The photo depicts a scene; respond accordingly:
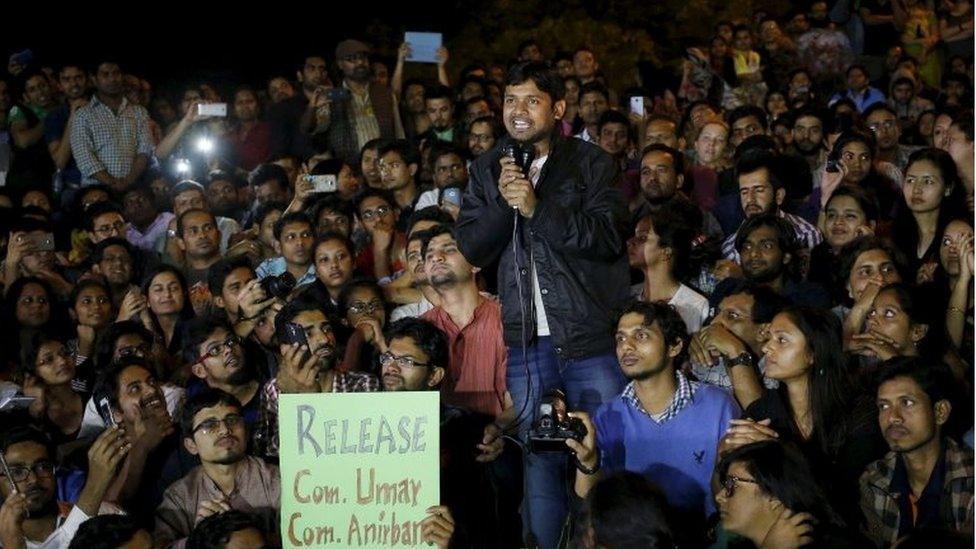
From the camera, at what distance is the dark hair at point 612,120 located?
10586 mm

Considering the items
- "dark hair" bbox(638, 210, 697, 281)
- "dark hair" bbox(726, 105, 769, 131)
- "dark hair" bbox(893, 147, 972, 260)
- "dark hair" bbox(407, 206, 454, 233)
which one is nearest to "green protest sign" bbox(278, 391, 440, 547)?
"dark hair" bbox(638, 210, 697, 281)

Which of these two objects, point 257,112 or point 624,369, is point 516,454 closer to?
point 624,369

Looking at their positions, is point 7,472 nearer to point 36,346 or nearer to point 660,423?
point 36,346

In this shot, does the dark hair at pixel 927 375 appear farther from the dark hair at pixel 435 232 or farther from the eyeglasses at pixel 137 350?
the eyeglasses at pixel 137 350

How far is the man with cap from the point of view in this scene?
1175 centimetres

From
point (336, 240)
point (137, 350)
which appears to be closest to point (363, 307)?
point (336, 240)

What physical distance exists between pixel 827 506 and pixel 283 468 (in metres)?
1.94

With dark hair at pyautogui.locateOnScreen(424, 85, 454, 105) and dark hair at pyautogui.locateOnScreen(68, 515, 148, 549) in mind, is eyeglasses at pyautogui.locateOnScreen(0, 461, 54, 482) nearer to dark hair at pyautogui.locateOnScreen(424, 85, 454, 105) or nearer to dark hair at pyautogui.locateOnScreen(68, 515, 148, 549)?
dark hair at pyautogui.locateOnScreen(68, 515, 148, 549)

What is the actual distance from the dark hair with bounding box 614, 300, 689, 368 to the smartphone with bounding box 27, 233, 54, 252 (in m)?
5.07

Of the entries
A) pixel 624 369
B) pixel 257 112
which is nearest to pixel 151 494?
pixel 624 369

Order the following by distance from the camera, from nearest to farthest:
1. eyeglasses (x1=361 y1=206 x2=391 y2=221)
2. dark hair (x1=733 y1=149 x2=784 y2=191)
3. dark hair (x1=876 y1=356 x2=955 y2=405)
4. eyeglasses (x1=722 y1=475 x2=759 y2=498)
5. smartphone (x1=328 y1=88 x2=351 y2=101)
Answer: eyeglasses (x1=722 y1=475 x2=759 y2=498) → dark hair (x1=876 y1=356 x2=955 y2=405) → dark hair (x1=733 y1=149 x2=784 y2=191) → eyeglasses (x1=361 y1=206 x2=391 y2=221) → smartphone (x1=328 y1=88 x2=351 y2=101)

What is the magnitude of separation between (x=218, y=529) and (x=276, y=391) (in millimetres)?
1223

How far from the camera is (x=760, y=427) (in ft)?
17.9

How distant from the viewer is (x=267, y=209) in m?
9.98
